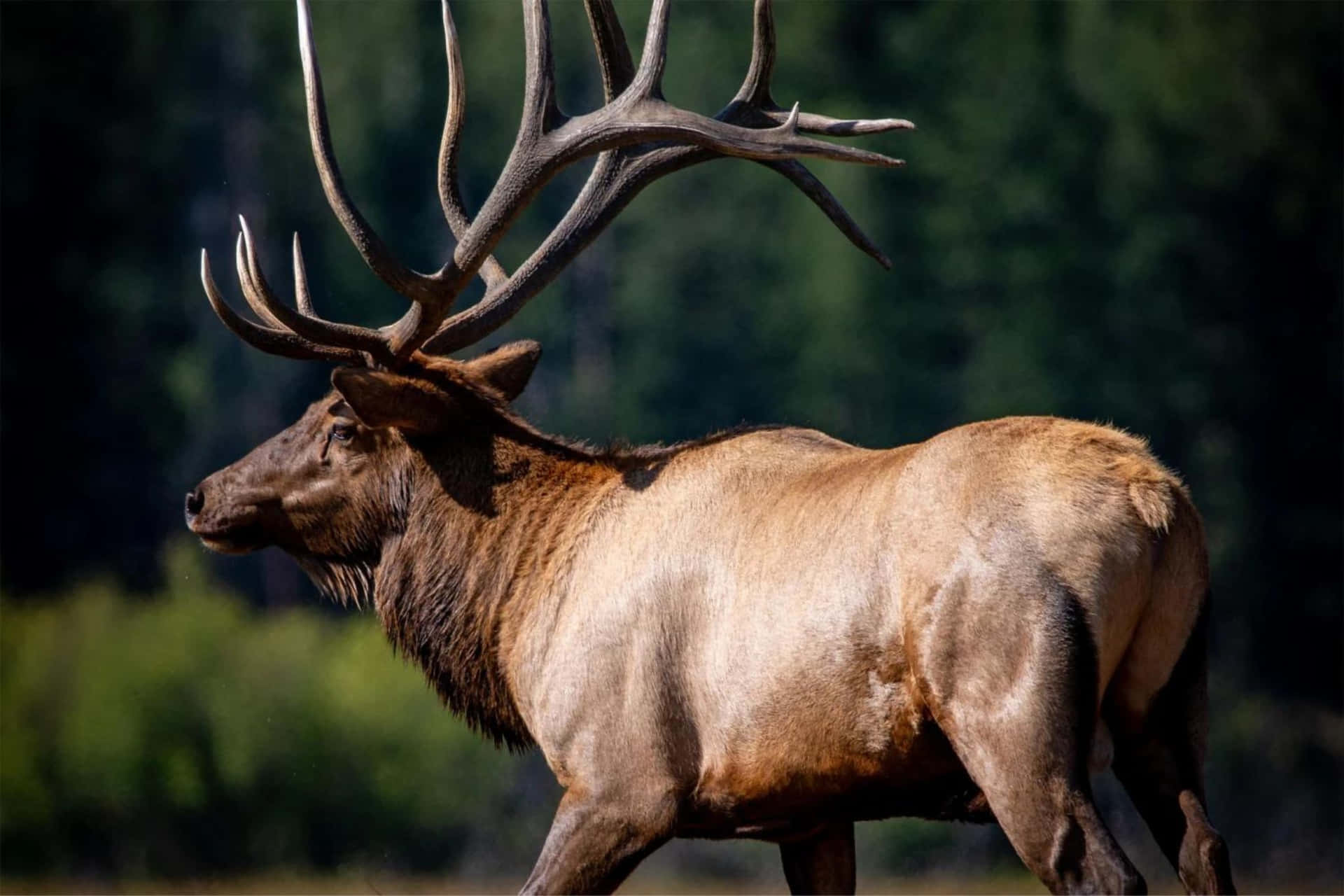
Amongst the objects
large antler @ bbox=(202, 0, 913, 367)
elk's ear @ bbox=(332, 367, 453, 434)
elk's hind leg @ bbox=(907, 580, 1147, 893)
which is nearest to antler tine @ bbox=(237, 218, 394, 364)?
large antler @ bbox=(202, 0, 913, 367)

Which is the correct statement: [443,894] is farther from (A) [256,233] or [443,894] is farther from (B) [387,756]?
(A) [256,233]

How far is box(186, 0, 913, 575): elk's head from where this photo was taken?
748cm

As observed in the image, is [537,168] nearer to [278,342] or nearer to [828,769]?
[278,342]

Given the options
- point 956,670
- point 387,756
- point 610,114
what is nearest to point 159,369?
point 387,756

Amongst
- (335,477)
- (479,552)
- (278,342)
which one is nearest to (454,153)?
(278,342)

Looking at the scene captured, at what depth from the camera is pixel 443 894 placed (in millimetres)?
17734

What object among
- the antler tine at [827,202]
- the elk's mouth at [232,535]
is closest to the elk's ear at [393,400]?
the elk's mouth at [232,535]

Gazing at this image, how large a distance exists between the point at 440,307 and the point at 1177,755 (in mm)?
3231

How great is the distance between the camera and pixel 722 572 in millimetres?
6672

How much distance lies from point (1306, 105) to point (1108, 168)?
3060 millimetres

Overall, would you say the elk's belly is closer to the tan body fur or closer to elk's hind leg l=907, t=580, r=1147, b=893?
the tan body fur

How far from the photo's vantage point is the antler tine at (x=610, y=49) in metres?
7.93

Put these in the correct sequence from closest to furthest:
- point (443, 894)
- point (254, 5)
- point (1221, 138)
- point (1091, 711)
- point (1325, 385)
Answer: point (1091, 711) → point (443, 894) → point (1325, 385) → point (1221, 138) → point (254, 5)

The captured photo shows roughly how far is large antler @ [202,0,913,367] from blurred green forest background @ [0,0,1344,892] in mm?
15880
